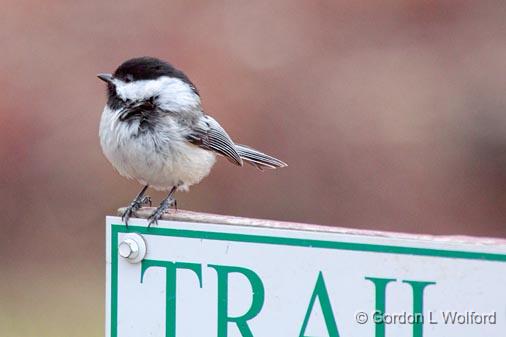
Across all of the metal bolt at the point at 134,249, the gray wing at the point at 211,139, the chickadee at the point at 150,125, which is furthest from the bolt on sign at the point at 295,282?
the gray wing at the point at 211,139

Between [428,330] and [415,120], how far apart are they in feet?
17.3

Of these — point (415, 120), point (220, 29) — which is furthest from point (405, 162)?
point (220, 29)

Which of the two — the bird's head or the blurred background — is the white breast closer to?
the bird's head

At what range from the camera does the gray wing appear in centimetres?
403

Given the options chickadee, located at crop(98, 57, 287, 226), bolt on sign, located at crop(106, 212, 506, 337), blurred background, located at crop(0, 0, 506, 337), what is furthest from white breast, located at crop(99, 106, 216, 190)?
blurred background, located at crop(0, 0, 506, 337)

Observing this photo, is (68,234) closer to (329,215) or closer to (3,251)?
(3,251)

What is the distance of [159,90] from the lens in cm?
384

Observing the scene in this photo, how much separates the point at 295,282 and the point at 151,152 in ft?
5.22

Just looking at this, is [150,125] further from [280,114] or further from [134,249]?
[280,114]

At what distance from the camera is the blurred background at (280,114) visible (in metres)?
7.23

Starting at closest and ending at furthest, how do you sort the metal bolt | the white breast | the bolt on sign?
the bolt on sign, the metal bolt, the white breast

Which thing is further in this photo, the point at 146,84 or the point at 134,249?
the point at 146,84

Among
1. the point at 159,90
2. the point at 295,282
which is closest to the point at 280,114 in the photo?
the point at 159,90

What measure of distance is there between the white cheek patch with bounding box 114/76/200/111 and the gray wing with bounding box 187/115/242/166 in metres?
0.16
